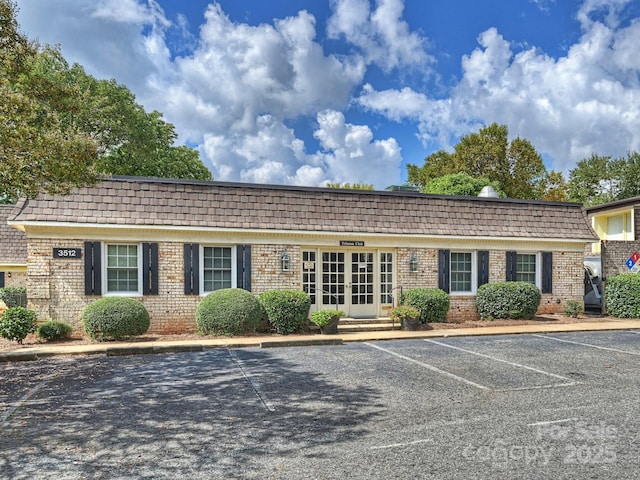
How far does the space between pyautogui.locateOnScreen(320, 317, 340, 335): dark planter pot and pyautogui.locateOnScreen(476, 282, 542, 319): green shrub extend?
208 inches

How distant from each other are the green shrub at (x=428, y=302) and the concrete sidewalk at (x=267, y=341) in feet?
2.66

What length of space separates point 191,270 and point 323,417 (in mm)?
8102

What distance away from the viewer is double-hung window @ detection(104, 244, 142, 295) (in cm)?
1260

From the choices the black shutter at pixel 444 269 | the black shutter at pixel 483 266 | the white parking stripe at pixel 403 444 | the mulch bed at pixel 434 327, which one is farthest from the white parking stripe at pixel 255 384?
the black shutter at pixel 483 266

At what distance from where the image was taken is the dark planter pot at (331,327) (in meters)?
12.4

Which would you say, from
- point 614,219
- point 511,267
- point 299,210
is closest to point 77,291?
point 299,210

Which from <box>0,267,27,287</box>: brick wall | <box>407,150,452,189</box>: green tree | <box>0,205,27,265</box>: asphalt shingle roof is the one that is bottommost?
<box>0,267,27,287</box>: brick wall

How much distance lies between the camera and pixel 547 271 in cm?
1588

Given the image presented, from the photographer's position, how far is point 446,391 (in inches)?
273

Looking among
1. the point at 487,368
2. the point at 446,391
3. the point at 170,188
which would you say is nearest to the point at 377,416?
the point at 446,391

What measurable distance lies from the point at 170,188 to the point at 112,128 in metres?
17.1

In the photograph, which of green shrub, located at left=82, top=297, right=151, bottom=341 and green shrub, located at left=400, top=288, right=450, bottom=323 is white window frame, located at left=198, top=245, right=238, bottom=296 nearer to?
green shrub, located at left=82, top=297, right=151, bottom=341

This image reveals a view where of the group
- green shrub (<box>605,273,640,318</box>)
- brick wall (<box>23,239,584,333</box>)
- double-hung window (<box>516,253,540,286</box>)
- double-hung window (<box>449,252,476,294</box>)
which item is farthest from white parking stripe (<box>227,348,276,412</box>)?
green shrub (<box>605,273,640,318</box>)

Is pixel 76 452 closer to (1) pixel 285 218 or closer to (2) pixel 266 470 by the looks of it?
(2) pixel 266 470
